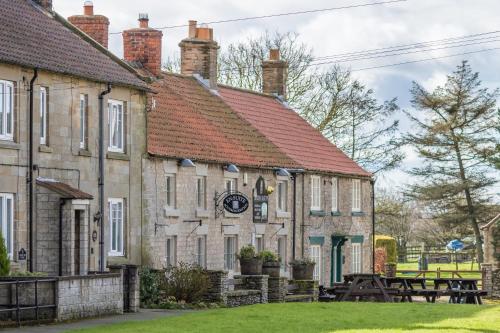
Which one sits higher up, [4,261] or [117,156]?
[117,156]

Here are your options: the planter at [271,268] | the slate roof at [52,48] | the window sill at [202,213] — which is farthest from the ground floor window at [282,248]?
the slate roof at [52,48]

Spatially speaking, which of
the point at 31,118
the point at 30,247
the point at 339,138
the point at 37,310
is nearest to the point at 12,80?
the point at 31,118

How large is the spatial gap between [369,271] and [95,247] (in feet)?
78.9

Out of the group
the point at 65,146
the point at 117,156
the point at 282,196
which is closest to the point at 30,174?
the point at 65,146

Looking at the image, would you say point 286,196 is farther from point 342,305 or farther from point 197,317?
point 197,317

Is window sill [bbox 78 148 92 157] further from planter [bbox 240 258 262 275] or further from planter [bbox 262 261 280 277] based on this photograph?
planter [bbox 262 261 280 277]

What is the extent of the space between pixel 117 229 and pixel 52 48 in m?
5.84

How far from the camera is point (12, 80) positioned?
35.8 m

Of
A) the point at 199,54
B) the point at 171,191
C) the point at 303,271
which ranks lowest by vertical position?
the point at 303,271

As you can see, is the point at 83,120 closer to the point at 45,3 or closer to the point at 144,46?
the point at 45,3

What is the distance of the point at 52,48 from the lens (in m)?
39.0

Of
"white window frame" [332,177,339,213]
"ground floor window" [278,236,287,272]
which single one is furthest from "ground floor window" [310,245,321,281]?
"ground floor window" [278,236,287,272]

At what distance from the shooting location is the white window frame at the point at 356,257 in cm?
5962

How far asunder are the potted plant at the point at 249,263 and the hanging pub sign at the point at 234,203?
138cm
